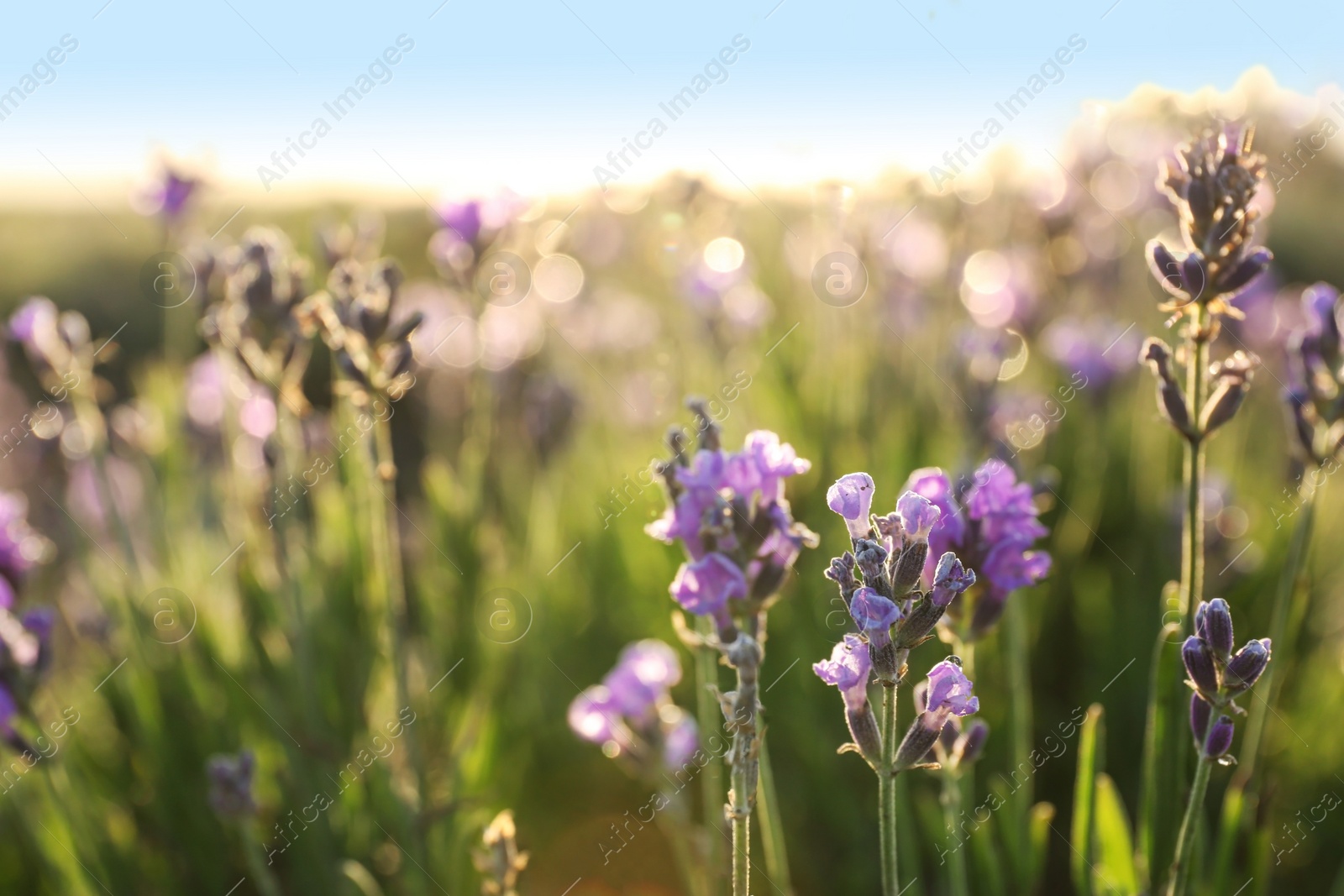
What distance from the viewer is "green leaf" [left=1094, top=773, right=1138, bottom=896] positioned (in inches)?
70.7

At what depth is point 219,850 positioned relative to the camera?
280cm

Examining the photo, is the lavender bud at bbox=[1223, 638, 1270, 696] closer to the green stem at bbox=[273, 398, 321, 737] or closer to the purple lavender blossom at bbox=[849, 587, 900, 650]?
the purple lavender blossom at bbox=[849, 587, 900, 650]

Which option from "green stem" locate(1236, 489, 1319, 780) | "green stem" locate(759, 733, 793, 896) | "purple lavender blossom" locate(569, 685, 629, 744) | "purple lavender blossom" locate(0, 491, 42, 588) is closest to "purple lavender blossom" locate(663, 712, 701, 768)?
"purple lavender blossom" locate(569, 685, 629, 744)

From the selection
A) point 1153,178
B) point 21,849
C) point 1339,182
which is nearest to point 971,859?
point 21,849

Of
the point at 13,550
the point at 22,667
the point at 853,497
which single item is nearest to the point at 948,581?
the point at 853,497

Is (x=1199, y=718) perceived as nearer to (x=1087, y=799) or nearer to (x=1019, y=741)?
(x=1087, y=799)

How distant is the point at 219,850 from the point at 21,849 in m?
0.75

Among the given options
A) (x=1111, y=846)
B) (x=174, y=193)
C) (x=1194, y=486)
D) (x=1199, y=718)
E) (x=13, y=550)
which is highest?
(x=174, y=193)

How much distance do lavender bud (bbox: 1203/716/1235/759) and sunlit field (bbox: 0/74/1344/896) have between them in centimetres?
2

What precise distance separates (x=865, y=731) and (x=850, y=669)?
0.10 metres

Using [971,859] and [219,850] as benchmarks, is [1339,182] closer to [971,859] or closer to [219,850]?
[971,859]

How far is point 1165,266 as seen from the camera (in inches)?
63.2

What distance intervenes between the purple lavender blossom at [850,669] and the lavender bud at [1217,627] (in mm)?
476

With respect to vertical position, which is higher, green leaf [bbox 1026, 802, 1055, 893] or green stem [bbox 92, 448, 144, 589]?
A: green stem [bbox 92, 448, 144, 589]
